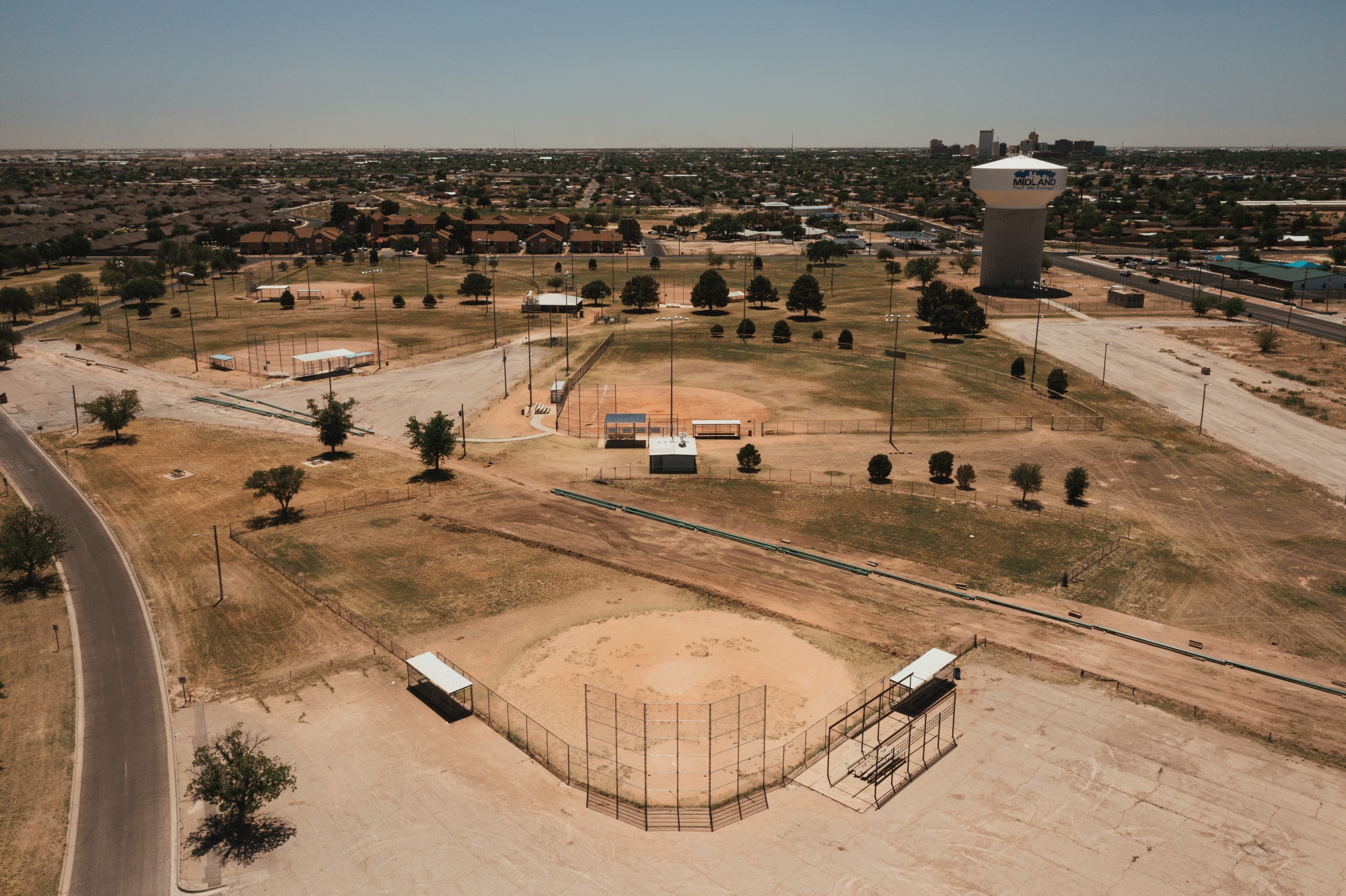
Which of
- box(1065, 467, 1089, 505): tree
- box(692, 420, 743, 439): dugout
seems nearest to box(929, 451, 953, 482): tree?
box(1065, 467, 1089, 505): tree

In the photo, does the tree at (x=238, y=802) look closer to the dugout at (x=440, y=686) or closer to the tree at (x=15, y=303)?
the dugout at (x=440, y=686)

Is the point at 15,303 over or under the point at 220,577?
over

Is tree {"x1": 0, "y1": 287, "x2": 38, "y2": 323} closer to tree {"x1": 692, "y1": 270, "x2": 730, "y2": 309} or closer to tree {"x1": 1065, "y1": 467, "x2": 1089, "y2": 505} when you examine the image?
tree {"x1": 692, "y1": 270, "x2": 730, "y2": 309}

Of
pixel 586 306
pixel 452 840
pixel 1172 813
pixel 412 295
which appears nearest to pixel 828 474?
pixel 1172 813

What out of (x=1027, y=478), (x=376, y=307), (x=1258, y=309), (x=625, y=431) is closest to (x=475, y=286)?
(x=376, y=307)

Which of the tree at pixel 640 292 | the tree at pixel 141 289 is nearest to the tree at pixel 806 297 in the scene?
the tree at pixel 640 292

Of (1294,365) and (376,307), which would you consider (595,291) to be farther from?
(1294,365)

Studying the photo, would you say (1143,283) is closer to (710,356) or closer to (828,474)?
(710,356)
